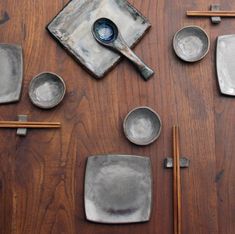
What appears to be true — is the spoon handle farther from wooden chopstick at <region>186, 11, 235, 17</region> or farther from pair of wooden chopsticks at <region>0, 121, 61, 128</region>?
pair of wooden chopsticks at <region>0, 121, 61, 128</region>

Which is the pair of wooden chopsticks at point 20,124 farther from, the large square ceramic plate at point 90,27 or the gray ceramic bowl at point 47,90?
the large square ceramic plate at point 90,27

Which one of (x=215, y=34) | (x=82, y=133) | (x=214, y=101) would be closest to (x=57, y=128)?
(x=82, y=133)

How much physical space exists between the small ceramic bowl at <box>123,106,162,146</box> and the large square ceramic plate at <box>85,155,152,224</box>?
72 millimetres

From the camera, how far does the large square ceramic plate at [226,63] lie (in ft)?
4.97

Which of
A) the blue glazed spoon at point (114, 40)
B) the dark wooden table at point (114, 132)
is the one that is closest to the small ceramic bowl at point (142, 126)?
the dark wooden table at point (114, 132)

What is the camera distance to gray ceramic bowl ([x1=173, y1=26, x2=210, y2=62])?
1534mm

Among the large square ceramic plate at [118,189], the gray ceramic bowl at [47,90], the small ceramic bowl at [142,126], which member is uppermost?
the gray ceramic bowl at [47,90]

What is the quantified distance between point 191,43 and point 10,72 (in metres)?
0.70

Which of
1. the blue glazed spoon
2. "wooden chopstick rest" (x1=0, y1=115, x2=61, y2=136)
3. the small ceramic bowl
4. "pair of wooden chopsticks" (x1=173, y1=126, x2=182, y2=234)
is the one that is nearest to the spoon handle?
the blue glazed spoon

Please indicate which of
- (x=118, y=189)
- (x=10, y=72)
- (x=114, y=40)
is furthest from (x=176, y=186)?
(x=10, y=72)

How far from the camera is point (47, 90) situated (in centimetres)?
→ 152

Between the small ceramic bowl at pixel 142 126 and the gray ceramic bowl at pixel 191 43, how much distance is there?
0.26 meters

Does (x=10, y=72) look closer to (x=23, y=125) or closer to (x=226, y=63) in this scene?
(x=23, y=125)

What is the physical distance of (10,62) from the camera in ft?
4.98
